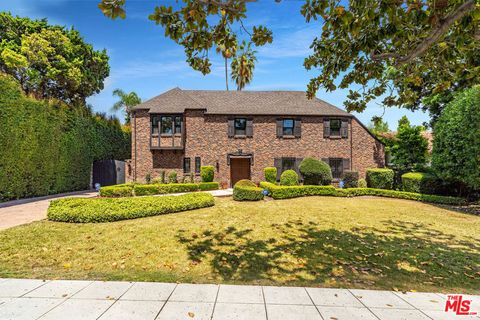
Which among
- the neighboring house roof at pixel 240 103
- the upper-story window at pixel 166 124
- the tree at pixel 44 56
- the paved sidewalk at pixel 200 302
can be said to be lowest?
the paved sidewalk at pixel 200 302

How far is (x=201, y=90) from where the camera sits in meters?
22.9

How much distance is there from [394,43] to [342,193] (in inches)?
427

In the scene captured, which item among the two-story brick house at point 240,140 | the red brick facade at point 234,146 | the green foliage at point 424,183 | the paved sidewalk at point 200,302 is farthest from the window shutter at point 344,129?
the paved sidewalk at point 200,302

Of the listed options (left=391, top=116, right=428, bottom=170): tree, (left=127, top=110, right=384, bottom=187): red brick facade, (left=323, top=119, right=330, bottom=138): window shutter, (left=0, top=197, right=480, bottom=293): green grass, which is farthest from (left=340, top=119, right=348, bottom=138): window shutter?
(left=0, top=197, right=480, bottom=293): green grass

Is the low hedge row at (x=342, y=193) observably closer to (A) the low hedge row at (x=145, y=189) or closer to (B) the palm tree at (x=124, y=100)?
(A) the low hedge row at (x=145, y=189)

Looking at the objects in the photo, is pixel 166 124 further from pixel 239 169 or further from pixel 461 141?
pixel 461 141

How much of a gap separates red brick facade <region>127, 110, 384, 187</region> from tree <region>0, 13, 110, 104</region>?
23.8 ft

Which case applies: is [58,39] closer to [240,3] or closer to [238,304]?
[240,3]

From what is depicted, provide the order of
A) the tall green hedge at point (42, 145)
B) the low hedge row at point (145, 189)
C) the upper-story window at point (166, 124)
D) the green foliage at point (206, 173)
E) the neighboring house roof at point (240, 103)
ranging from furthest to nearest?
the neighboring house roof at point (240, 103) → the upper-story window at point (166, 124) → the green foliage at point (206, 173) → the low hedge row at point (145, 189) → the tall green hedge at point (42, 145)

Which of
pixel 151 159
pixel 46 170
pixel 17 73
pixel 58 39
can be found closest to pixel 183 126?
pixel 151 159

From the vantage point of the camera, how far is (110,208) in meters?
8.84

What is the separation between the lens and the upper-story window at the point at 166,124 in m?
19.5

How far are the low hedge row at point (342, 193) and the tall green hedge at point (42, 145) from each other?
46.5 feet

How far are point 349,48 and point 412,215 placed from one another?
9235mm
